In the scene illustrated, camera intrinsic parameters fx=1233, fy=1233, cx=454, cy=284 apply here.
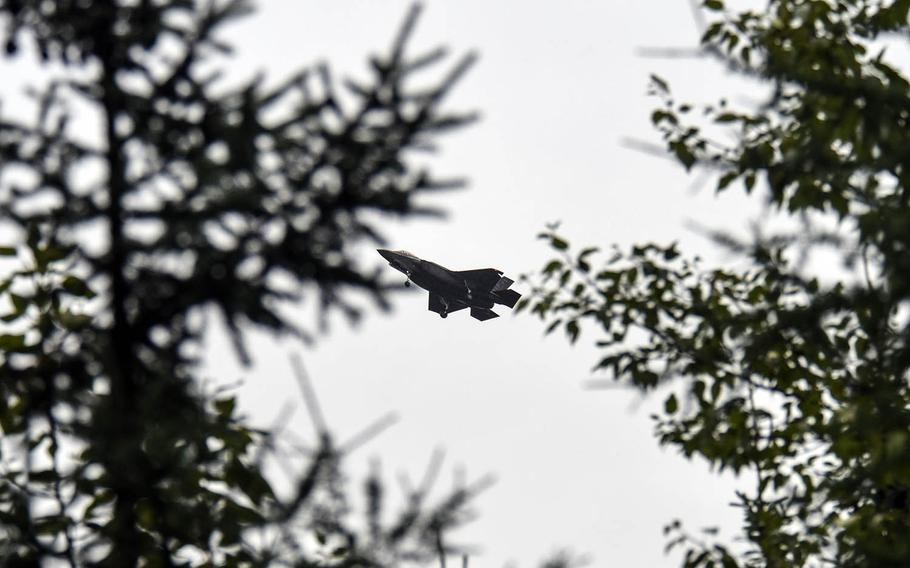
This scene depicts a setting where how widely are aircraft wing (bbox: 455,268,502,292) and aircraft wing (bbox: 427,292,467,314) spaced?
0.71m

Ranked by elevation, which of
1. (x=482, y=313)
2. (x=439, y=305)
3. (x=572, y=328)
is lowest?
(x=572, y=328)

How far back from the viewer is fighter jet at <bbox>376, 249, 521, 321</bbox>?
29156mm

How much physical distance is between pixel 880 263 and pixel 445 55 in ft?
5.91

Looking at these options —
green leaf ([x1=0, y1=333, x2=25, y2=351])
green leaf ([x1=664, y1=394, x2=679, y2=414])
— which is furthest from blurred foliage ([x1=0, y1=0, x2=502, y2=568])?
green leaf ([x1=664, y1=394, x2=679, y2=414])

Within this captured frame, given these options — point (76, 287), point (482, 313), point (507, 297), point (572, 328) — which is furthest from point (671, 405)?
point (482, 313)

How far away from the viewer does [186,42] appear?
16.0 feet

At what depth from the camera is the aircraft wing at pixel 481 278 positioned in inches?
1153

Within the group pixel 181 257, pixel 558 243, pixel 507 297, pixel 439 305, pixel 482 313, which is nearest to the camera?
pixel 181 257

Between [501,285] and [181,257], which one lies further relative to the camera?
[501,285]

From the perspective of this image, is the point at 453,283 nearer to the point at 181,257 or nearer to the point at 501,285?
the point at 501,285

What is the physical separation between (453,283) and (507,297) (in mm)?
1337

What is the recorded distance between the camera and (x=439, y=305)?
29.7 meters

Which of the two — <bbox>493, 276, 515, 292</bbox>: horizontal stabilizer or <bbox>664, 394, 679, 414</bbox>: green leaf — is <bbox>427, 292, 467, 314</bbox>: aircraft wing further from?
<bbox>664, 394, 679, 414</bbox>: green leaf

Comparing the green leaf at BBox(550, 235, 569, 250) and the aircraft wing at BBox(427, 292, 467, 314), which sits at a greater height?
the aircraft wing at BBox(427, 292, 467, 314)
